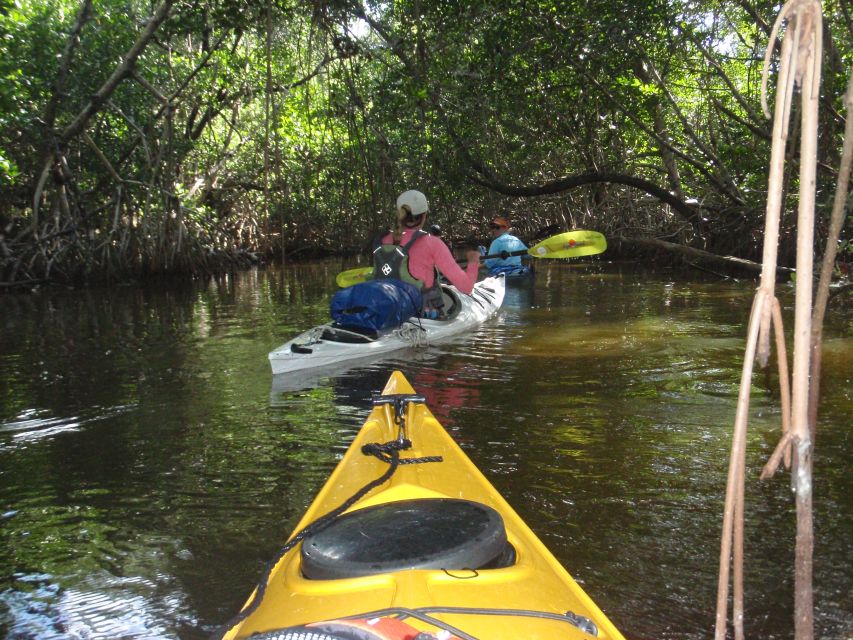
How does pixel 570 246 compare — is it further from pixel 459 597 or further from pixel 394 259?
pixel 459 597

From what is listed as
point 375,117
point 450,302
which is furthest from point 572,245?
point 375,117

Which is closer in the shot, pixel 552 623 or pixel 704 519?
pixel 552 623

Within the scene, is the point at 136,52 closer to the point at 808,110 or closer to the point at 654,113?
the point at 654,113

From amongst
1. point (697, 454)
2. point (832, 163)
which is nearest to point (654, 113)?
point (832, 163)

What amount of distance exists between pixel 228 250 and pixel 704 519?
14222 millimetres

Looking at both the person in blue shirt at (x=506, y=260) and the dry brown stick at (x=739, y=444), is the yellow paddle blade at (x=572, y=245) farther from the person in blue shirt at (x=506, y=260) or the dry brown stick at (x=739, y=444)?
the dry brown stick at (x=739, y=444)

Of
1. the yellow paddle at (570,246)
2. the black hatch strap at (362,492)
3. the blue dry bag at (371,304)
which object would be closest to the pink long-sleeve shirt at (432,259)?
the blue dry bag at (371,304)

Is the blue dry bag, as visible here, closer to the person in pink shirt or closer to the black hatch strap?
A: the person in pink shirt

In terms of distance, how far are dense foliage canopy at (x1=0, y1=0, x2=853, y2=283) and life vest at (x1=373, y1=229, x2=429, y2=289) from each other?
452mm

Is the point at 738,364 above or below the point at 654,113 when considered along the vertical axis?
below

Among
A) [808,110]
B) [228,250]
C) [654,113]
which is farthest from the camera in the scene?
[228,250]

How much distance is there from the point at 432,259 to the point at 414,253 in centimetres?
16

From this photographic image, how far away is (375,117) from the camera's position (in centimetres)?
770

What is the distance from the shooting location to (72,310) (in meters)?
9.68
